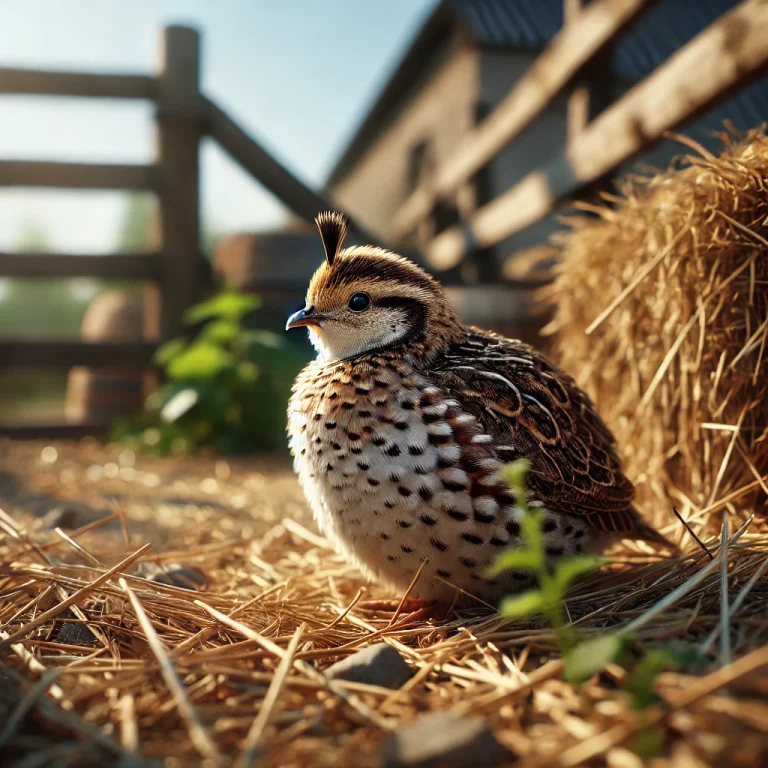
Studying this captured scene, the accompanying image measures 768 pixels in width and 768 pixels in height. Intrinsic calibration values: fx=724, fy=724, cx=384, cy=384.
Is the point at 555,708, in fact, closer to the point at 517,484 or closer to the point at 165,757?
the point at 517,484

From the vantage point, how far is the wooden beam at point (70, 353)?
648 cm

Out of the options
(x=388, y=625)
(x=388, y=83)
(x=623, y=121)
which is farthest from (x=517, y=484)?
(x=388, y=83)

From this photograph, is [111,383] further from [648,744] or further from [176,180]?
[648,744]

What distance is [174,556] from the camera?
2916 mm

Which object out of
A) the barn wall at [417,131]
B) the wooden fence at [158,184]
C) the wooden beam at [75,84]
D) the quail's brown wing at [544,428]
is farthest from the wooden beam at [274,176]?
the quail's brown wing at [544,428]

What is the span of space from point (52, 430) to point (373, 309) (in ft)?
16.9

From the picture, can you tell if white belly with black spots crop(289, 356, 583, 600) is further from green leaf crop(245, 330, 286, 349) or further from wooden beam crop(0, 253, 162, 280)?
wooden beam crop(0, 253, 162, 280)

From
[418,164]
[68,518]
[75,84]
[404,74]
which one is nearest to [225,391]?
[68,518]

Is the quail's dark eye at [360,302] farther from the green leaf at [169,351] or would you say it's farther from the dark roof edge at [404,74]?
the dark roof edge at [404,74]

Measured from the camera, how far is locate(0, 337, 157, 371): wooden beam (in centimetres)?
648

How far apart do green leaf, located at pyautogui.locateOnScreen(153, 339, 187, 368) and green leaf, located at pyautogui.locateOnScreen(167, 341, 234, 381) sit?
0.08 m

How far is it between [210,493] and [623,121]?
10.9ft

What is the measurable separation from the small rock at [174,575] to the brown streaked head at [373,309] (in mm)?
977

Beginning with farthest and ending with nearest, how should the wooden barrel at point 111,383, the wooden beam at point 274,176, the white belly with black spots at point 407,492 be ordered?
the wooden barrel at point 111,383, the wooden beam at point 274,176, the white belly with black spots at point 407,492
